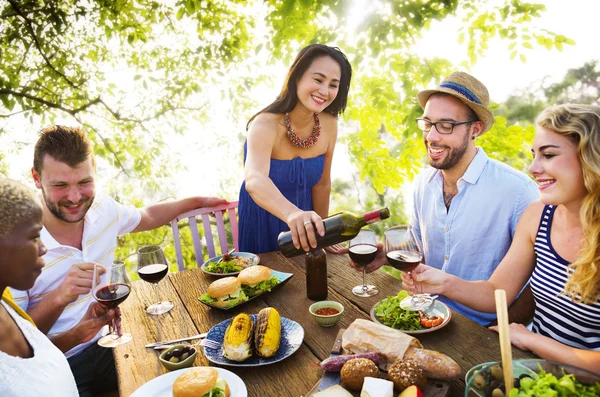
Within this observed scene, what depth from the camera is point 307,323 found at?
5.97 ft

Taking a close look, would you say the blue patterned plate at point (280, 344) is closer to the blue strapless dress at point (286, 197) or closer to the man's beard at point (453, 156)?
the man's beard at point (453, 156)

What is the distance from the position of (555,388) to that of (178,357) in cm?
123

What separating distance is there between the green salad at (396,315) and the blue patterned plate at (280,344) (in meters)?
0.38

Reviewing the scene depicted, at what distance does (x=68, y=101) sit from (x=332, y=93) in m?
4.15

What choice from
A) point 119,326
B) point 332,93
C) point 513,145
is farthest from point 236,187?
point 119,326

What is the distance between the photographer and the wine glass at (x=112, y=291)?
173 cm

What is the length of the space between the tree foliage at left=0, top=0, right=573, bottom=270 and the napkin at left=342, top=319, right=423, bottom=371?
6.61 feet

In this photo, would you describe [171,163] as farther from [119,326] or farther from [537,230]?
[537,230]

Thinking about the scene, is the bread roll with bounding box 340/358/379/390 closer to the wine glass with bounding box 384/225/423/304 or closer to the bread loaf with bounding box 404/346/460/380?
the bread loaf with bounding box 404/346/460/380

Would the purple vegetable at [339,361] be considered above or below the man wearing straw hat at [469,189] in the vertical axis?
below

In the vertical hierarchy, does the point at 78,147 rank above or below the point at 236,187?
above

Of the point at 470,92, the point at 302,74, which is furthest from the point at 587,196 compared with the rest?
the point at 302,74

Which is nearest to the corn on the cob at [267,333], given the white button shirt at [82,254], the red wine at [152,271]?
the red wine at [152,271]

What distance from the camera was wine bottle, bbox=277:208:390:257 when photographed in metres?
1.87
